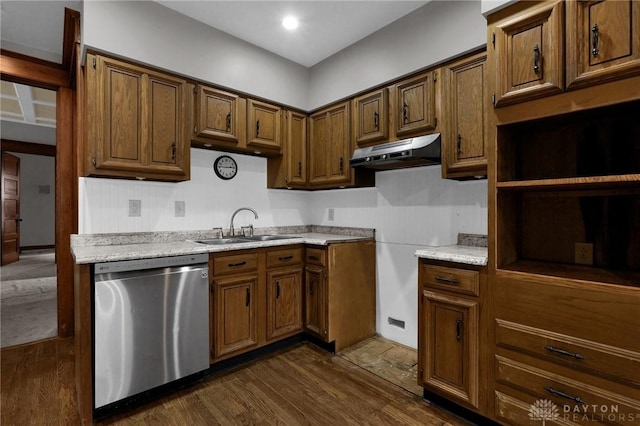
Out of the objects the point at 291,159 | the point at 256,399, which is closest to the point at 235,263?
the point at 256,399

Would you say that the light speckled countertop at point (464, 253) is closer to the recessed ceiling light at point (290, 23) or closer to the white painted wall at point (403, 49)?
the white painted wall at point (403, 49)

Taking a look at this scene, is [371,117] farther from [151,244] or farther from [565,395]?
[565,395]

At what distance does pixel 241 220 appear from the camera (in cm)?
317

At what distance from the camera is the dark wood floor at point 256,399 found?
1.83m

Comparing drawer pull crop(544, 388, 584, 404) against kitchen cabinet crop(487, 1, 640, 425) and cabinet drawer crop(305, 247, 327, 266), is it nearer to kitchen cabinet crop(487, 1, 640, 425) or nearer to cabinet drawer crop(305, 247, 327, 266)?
kitchen cabinet crop(487, 1, 640, 425)

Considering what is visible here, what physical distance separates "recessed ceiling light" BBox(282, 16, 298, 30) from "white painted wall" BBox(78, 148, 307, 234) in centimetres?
125

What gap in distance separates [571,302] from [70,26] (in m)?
3.90

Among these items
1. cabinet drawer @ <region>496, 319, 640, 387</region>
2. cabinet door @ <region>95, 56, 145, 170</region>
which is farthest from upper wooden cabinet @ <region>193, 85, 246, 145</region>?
cabinet drawer @ <region>496, 319, 640, 387</region>

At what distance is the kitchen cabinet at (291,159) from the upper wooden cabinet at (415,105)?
1.12 metres

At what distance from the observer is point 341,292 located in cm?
273

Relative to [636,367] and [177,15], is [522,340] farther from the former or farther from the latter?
[177,15]

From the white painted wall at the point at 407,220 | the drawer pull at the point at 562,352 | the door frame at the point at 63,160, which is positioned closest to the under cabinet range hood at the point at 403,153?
the white painted wall at the point at 407,220

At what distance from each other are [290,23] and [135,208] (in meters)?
2.00

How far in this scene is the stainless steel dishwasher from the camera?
1821mm
